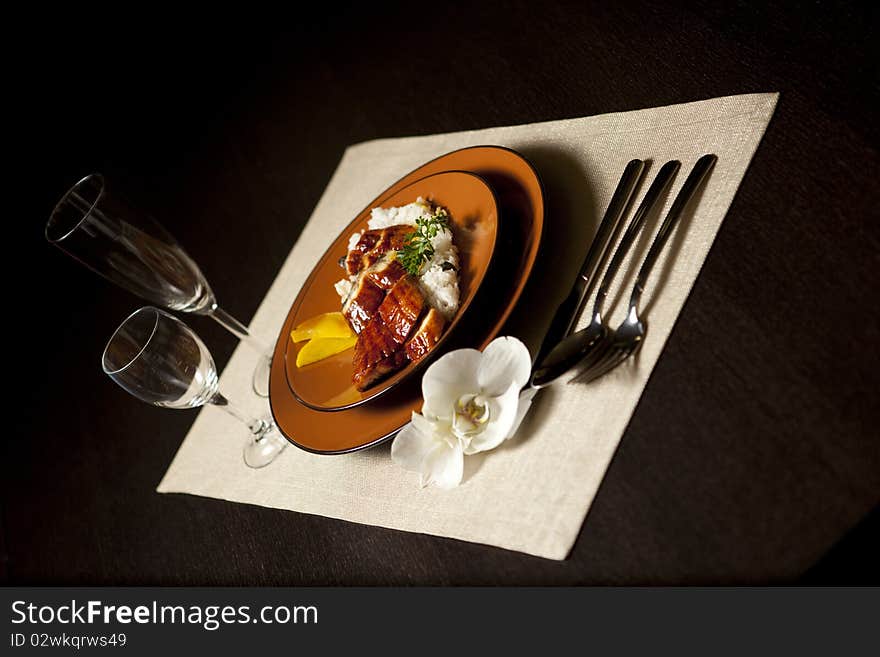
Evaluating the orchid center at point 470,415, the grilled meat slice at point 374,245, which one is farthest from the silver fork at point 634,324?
the grilled meat slice at point 374,245

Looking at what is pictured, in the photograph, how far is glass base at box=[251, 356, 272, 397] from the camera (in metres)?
1.29

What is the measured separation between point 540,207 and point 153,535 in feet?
2.60

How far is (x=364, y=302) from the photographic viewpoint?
103cm

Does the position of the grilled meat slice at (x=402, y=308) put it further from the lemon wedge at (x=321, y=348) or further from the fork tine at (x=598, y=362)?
the fork tine at (x=598, y=362)

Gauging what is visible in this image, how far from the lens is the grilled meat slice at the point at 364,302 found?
3.39 ft

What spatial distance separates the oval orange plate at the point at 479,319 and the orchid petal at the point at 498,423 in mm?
96

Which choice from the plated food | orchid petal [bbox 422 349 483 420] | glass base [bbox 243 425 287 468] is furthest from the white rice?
glass base [bbox 243 425 287 468]

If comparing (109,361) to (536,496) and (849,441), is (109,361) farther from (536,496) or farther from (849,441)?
(849,441)

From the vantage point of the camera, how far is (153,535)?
4.19 feet

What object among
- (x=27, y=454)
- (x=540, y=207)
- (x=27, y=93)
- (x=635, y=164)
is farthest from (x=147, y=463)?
(x=27, y=93)

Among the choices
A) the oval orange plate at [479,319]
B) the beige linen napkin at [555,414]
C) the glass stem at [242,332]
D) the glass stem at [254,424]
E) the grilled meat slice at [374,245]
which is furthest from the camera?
the glass stem at [242,332]

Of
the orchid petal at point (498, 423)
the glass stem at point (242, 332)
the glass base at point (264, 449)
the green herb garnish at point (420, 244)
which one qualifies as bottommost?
the glass base at point (264, 449)

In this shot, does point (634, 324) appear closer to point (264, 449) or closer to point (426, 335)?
point (426, 335)

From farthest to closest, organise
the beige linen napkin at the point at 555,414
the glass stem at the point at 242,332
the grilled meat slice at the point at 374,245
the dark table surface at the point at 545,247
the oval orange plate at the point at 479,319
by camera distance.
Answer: the glass stem at the point at 242,332
the grilled meat slice at the point at 374,245
the oval orange plate at the point at 479,319
the beige linen napkin at the point at 555,414
the dark table surface at the point at 545,247
